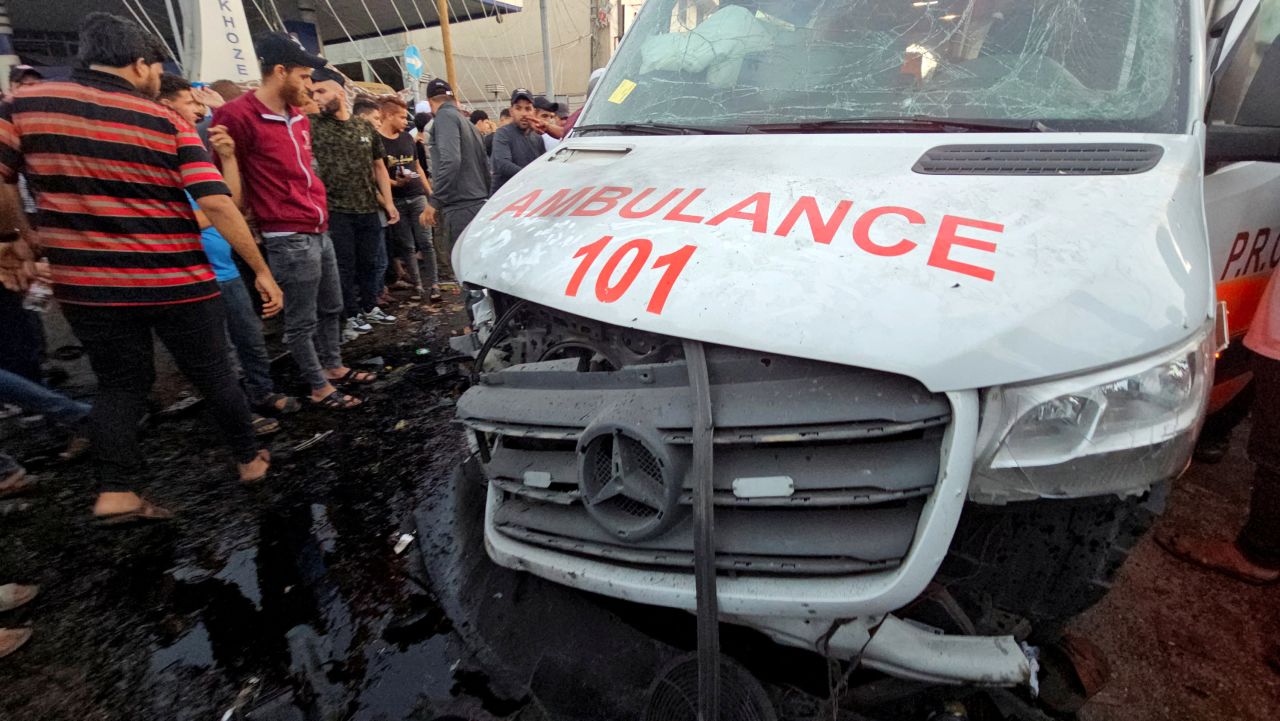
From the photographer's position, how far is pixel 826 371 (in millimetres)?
1384

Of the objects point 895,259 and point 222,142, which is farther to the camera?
point 222,142

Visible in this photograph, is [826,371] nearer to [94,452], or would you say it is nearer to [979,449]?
[979,449]

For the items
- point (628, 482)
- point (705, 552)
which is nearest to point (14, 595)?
point (628, 482)

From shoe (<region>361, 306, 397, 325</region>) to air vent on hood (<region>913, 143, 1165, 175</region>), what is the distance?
18.0ft

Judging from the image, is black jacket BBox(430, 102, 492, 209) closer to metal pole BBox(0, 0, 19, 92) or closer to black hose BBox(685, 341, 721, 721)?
black hose BBox(685, 341, 721, 721)

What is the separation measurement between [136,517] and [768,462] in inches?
121

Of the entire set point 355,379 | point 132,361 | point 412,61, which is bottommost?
point 355,379

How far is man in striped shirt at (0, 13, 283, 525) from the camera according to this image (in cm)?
245

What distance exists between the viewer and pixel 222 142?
342 cm

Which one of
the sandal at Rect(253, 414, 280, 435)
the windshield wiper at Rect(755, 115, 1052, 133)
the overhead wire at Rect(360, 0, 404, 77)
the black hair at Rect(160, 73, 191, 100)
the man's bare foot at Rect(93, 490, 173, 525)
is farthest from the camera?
the overhead wire at Rect(360, 0, 404, 77)

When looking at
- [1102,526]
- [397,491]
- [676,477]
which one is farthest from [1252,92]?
[397,491]

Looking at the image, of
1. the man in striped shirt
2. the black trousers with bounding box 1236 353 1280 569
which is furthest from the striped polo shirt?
the black trousers with bounding box 1236 353 1280 569

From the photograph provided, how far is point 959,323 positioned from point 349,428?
3.66 meters

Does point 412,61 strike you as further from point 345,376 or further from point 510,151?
point 345,376
